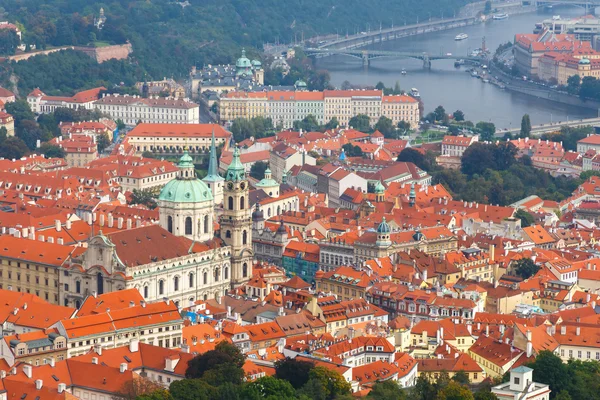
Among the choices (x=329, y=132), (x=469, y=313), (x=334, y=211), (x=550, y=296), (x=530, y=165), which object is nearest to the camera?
(x=469, y=313)

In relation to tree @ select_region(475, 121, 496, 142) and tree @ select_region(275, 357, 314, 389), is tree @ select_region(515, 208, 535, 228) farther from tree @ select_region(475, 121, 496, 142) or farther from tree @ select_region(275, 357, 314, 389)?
tree @ select_region(275, 357, 314, 389)

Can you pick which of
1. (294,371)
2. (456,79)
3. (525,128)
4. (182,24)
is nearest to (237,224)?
(294,371)

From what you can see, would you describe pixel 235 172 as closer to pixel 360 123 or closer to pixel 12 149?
pixel 12 149

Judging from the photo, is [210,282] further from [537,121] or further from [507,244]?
[537,121]

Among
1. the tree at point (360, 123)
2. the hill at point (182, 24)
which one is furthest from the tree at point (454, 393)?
the hill at point (182, 24)

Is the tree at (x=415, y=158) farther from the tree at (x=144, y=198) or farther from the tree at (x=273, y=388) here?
the tree at (x=273, y=388)

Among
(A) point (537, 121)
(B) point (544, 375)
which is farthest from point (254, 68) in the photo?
(B) point (544, 375)
